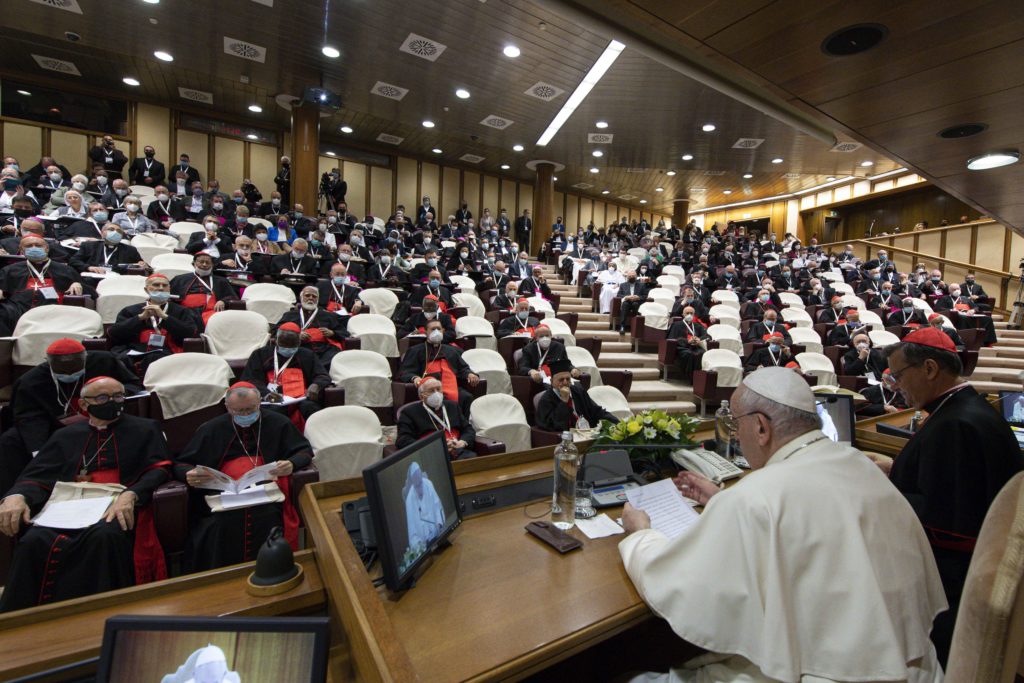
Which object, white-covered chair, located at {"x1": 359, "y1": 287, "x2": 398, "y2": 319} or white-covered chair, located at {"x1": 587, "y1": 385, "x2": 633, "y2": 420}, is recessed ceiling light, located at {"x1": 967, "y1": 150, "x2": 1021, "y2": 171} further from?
white-covered chair, located at {"x1": 359, "y1": 287, "x2": 398, "y2": 319}

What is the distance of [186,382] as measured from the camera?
385 cm

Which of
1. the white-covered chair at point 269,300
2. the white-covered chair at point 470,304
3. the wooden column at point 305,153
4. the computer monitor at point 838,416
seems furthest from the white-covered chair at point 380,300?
the computer monitor at point 838,416

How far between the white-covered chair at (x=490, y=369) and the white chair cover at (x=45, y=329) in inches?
135

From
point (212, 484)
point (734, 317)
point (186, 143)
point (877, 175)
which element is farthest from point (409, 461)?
point (877, 175)

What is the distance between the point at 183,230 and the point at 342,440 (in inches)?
265

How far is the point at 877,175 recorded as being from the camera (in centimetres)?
1694

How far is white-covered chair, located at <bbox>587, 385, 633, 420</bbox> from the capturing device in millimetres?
5469

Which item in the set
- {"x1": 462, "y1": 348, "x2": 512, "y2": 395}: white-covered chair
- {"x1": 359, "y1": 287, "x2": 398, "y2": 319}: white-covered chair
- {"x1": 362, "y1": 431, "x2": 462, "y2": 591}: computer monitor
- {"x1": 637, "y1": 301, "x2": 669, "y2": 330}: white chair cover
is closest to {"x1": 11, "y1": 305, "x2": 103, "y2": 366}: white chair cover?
{"x1": 359, "y1": 287, "x2": 398, "y2": 319}: white-covered chair

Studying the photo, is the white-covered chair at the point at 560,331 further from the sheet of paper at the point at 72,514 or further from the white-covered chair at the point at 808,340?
the sheet of paper at the point at 72,514

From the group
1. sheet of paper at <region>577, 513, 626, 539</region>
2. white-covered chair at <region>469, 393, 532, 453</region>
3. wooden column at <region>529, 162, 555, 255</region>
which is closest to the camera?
sheet of paper at <region>577, 513, 626, 539</region>

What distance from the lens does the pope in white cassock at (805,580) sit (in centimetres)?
108

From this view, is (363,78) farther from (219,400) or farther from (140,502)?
(140,502)

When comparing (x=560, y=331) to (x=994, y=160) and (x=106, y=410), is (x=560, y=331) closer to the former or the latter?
(x=994, y=160)

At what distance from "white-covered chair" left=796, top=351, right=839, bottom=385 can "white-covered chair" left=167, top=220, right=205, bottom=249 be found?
375 inches
